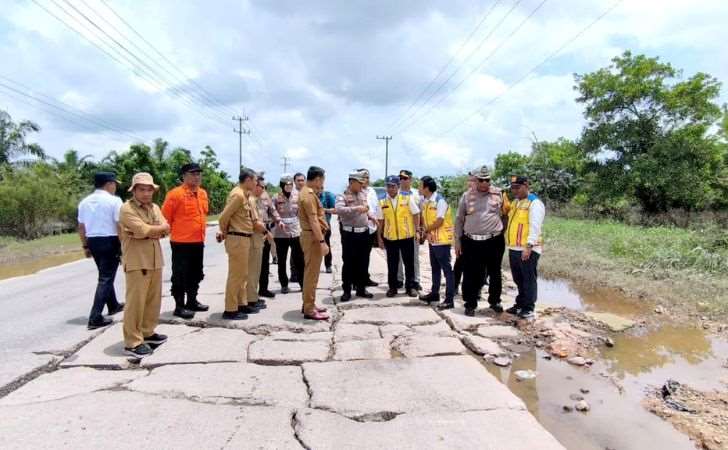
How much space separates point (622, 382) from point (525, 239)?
1.78 m

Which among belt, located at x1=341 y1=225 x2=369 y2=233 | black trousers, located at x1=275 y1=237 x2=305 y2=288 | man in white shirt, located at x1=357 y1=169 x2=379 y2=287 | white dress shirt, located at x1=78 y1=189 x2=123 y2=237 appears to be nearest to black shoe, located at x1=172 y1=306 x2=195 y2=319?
white dress shirt, located at x1=78 y1=189 x2=123 y2=237

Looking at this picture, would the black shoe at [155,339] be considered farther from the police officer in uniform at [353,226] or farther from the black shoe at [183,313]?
the police officer in uniform at [353,226]

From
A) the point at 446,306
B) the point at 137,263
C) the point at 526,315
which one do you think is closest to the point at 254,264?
the point at 137,263

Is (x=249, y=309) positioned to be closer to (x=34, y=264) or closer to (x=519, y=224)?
(x=519, y=224)

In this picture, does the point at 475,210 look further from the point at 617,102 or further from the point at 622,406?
the point at 617,102

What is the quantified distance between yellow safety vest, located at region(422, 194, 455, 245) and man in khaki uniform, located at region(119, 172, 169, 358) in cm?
313

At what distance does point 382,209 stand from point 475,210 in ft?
4.55

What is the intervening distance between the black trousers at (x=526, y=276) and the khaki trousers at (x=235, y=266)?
3.00 meters

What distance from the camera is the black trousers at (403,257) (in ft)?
20.5

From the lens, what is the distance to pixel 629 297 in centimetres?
707

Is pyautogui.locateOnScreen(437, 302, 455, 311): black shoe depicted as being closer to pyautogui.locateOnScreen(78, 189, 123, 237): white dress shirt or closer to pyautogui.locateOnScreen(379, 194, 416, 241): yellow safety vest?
pyautogui.locateOnScreen(379, 194, 416, 241): yellow safety vest

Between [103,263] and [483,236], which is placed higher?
[483,236]

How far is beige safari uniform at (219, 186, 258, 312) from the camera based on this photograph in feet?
16.8

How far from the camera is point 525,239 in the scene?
5273 mm
